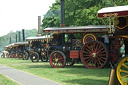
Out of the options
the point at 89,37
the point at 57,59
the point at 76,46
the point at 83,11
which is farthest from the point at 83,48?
→ the point at 83,11

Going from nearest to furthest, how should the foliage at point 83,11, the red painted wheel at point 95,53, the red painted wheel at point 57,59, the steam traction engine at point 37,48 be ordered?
the red painted wheel at point 95,53 → the red painted wheel at point 57,59 → the foliage at point 83,11 → the steam traction engine at point 37,48

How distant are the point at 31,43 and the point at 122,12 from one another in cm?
1847

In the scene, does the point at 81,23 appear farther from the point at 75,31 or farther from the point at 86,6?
the point at 75,31

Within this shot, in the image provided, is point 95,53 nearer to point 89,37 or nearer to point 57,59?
point 89,37

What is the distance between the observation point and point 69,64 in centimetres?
1838

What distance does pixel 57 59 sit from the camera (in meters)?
16.4

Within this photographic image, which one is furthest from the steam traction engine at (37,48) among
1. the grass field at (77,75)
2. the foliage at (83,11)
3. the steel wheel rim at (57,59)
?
the grass field at (77,75)

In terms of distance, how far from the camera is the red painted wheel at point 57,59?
16.4 m

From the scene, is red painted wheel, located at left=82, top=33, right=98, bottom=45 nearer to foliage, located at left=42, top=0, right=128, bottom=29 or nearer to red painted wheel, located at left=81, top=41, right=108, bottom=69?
red painted wheel, located at left=81, top=41, right=108, bottom=69

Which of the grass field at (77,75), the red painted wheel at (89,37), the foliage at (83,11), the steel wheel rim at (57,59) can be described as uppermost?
the foliage at (83,11)

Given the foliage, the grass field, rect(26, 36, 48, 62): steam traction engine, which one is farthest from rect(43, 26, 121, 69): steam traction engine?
rect(26, 36, 48, 62): steam traction engine

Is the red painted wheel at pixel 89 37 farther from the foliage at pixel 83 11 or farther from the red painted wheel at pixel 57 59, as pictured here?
the foliage at pixel 83 11

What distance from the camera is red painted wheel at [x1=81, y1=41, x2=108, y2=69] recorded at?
570 inches

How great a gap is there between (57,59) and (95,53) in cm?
281
